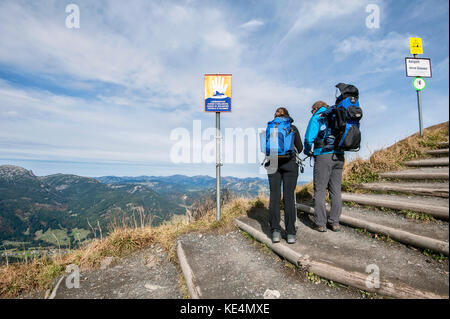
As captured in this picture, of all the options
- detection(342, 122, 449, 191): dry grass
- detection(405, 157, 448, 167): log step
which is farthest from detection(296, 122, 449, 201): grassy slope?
detection(405, 157, 448, 167): log step

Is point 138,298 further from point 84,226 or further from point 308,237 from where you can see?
point 84,226

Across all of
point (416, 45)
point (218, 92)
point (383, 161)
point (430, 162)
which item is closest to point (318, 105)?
point (218, 92)

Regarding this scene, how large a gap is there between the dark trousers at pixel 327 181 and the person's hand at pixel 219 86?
3.01 metres

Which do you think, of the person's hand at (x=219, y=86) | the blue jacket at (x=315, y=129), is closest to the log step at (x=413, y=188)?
the blue jacket at (x=315, y=129)

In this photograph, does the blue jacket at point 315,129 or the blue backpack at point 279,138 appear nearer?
the blue backpack at point 279,138

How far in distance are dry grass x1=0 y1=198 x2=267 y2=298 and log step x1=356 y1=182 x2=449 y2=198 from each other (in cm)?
353

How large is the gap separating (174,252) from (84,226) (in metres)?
220

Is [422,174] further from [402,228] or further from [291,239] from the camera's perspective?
[291,239]

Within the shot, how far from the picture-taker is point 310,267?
10.9ft

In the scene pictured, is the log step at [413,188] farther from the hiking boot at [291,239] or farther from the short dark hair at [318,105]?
the hiking boot at [291,239]

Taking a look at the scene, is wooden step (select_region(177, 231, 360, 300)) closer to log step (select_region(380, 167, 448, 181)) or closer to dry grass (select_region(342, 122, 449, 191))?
dry grass (select_region(342, 122, 449, 191))

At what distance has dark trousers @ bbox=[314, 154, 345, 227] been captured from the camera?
4430 millimetres

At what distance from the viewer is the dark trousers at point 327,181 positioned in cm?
443
